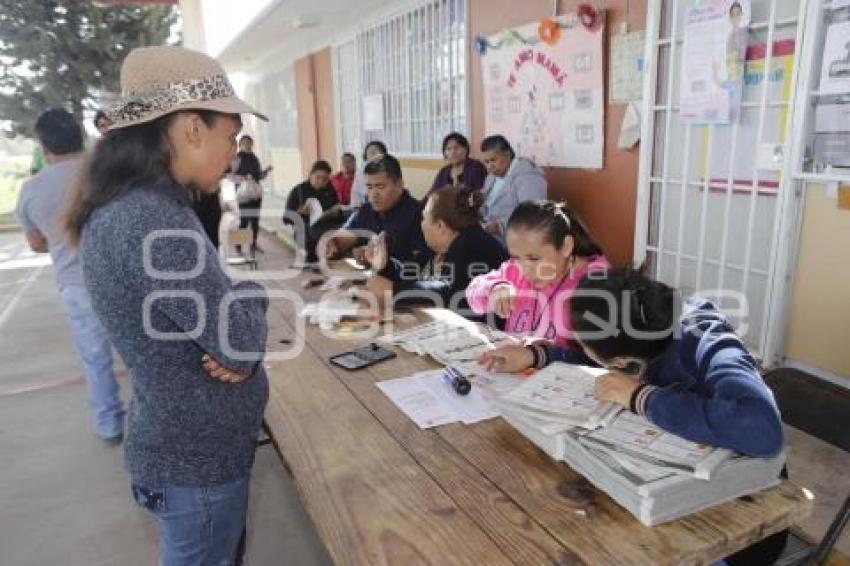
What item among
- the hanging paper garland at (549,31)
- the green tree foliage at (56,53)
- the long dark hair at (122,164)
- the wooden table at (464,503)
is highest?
the green tree foliage at (56,53)

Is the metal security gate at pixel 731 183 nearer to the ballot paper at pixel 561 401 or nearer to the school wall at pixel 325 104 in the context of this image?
the ballot paper at pixel 561 401

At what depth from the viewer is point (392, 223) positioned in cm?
296

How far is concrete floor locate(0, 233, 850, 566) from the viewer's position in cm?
204

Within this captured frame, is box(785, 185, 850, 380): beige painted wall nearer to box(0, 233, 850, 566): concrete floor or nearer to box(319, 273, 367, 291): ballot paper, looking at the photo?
box(0, 233, 850, 566): concrete floor

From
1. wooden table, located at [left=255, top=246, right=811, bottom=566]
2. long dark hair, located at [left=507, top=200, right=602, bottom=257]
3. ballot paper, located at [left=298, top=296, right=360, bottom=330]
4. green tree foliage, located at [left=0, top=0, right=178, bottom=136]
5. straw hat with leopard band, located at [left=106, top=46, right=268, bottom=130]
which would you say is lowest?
wooden table, located at [left=255, top=246, right=811, bottom=566]

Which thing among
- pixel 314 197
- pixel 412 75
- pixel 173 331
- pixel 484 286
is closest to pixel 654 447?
pixel 173 331

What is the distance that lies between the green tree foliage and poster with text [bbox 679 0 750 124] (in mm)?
10826

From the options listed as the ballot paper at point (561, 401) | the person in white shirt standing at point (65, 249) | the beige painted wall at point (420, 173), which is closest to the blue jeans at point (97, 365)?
the person in white shirt standing at point (65, 249)

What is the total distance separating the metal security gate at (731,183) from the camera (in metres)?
2.45

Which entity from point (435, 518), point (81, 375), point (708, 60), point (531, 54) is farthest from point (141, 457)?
point (531, 54)

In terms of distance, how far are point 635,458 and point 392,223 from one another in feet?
6.99

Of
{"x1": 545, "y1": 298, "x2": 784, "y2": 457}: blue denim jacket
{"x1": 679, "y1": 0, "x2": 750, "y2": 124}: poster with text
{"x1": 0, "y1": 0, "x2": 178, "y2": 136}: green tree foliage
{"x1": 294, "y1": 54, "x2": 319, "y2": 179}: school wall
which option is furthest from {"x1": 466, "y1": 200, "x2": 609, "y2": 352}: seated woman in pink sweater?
{"x1": 0, "y1": 0, "x2": 178, "y2": 136}: green tree foliage

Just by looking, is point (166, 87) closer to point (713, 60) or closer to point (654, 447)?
point (654, 447)

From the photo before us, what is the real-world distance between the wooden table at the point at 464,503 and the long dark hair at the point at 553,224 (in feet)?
2.15
